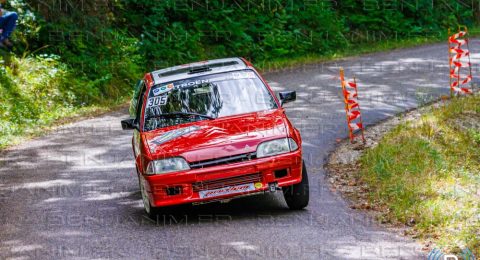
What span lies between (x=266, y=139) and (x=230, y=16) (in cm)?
1893

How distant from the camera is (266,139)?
8.89m

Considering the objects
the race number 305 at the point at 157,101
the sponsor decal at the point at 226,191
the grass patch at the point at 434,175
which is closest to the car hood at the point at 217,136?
the sponsor decal at the point at 226,191

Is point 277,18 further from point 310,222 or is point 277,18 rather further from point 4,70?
point 310,222

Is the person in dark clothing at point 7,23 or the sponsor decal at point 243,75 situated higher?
the sponsor decal at point 243,75

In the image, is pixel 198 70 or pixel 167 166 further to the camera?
pixel 198 70

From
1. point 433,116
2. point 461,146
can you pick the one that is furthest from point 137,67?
point 461,146

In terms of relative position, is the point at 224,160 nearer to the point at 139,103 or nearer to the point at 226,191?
the point at 226,191

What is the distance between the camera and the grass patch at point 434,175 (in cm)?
834

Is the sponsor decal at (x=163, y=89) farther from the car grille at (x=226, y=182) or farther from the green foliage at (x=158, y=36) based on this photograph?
the green foliage at (x=158, y=36)

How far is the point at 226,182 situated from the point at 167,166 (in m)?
0.69

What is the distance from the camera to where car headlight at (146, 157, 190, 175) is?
8852 millimetres

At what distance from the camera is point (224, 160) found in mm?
8773

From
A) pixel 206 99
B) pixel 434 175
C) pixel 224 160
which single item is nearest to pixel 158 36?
pixel 206 99

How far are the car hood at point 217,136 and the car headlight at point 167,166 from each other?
2.2 inches
